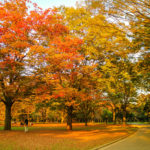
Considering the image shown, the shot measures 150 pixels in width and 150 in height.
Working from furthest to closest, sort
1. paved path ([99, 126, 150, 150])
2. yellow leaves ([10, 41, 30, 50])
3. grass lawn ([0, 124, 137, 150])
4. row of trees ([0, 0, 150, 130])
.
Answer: yellow leaves ([10, 41, 30, 50])
row of trees ([0, 0, 150, 130])
paved path ([99, 126, 150, 150])
grass lawn ([0, 124, 137, 150])

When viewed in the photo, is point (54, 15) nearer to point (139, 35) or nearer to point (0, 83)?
point (0, 83)

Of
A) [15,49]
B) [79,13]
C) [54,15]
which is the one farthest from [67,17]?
[15,49]

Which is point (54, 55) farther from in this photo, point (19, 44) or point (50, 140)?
→ point (50, 140)

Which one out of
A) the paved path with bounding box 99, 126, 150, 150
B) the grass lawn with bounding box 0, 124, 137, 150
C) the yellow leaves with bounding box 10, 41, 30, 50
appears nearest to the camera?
the grass lawn with bounding box 0, 124, 137, 150

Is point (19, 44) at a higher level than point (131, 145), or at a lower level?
higher

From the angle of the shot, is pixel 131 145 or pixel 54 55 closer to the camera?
pixel 131 145

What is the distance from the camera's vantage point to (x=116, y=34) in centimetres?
953

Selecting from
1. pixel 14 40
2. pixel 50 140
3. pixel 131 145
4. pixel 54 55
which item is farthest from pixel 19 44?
pixel 131 145

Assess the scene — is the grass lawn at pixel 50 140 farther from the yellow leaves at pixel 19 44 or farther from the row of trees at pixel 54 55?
the yellow leaves at pixel 19 44

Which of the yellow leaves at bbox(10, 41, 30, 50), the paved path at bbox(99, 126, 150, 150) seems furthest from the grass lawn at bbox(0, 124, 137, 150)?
the yellow leaves at bbox(10, 41, 30, 50)

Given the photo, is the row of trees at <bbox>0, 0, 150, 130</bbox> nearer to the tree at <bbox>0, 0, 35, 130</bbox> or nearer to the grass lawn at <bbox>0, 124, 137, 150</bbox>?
the tree at <bbox>0, 0, 35, 130</bbox>

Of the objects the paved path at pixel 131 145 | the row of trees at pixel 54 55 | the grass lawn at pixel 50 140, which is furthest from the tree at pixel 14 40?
the paved path at pixel 131 145

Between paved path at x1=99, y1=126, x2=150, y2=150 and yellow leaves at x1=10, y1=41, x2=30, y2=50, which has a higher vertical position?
yellow leaves at x1=10, y1=41, x2=30, y2=50

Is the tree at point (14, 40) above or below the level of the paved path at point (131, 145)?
above
